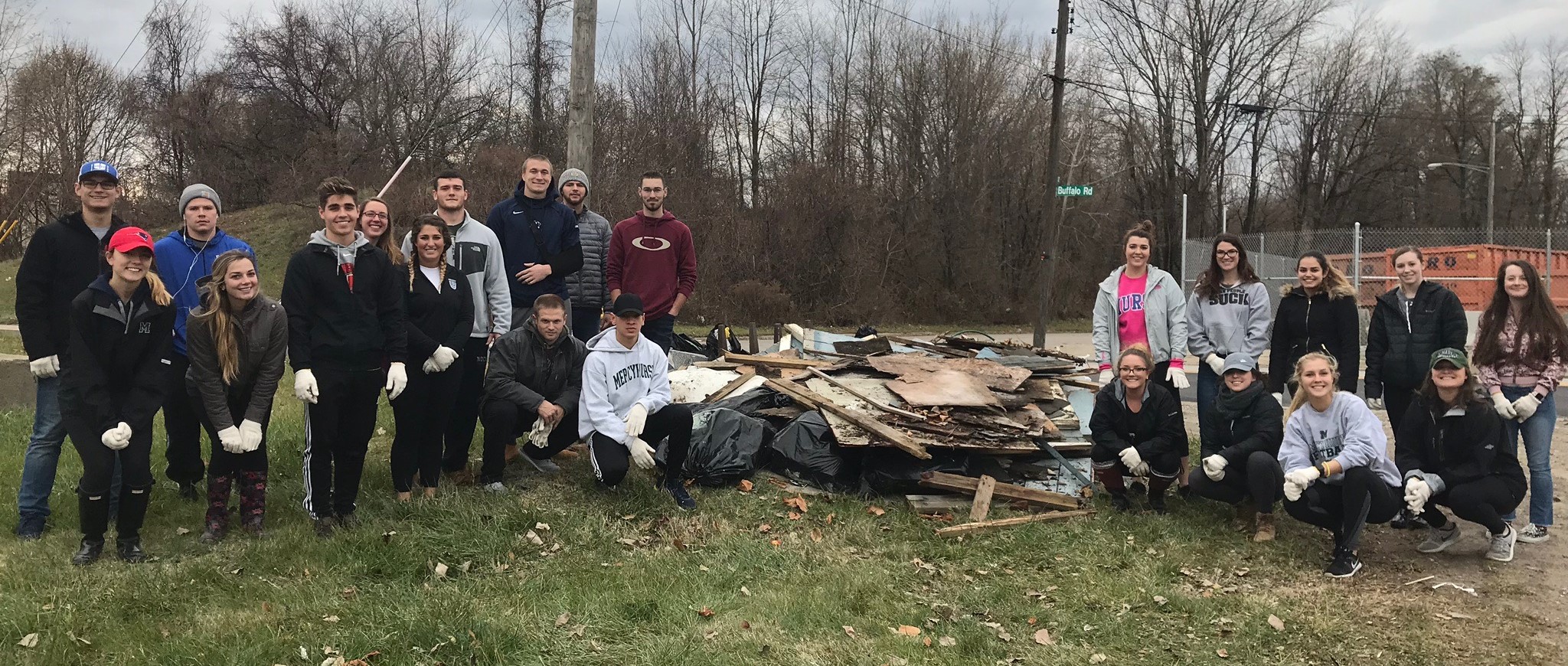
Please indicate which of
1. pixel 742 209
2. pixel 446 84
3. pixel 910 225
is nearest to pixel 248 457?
pixel 742 209

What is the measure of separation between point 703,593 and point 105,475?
2895 millimetres

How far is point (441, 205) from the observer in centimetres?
570

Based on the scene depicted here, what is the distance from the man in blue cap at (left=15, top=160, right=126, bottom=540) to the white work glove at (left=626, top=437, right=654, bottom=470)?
2.83m

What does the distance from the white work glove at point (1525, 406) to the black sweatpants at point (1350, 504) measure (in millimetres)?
858

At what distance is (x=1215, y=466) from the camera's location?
521cm

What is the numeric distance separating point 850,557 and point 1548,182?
43.7 meters

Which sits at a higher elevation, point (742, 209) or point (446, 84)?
point (446, 84)

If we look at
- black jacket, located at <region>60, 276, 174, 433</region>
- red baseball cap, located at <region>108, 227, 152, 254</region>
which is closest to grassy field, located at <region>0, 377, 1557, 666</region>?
black jacket, located at <region>60, 276, 174, 433</region>

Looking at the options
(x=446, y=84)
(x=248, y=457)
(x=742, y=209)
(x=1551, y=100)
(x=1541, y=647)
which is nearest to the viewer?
(x=1541, y=647)

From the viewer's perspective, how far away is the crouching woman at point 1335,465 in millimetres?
4730

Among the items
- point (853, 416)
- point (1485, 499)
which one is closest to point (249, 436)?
point (853, 416)

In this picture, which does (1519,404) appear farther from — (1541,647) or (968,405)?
(968,405)

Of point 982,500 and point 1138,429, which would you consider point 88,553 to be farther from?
point 1138,429

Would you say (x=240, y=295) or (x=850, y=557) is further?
(x=850, y=557)
